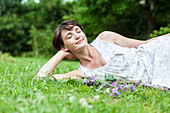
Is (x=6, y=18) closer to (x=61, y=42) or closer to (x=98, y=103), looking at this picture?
(x=61, y=42)

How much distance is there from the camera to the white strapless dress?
294cm

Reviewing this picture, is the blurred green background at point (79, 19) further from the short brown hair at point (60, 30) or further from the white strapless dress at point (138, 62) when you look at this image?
the short brown hair at point (60, 30)

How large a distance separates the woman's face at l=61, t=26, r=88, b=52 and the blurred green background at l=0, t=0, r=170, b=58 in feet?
20.3

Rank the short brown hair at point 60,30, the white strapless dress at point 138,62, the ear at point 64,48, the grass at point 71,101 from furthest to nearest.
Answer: the ear at point 64,48, the short brown hair at point 60,30, the white strapless dress at point 138,62, the grass at point 71,101

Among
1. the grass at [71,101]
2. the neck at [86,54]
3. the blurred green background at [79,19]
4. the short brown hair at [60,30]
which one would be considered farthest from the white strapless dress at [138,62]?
the blurred green background at [79,19]

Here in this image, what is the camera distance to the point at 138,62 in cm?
323

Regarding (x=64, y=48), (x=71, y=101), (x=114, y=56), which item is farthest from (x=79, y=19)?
(x=71, y=101)

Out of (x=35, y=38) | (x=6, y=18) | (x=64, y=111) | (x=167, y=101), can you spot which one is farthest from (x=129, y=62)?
(x=6, y=18)

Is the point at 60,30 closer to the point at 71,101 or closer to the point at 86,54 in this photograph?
the point at 86,54

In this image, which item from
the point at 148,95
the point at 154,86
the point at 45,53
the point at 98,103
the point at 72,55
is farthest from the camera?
the point at 45,53

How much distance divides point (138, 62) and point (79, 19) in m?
12.3

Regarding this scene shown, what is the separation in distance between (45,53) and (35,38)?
10.8 ft

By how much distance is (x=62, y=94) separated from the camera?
218 centimetres

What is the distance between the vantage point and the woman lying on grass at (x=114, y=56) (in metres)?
3.00
